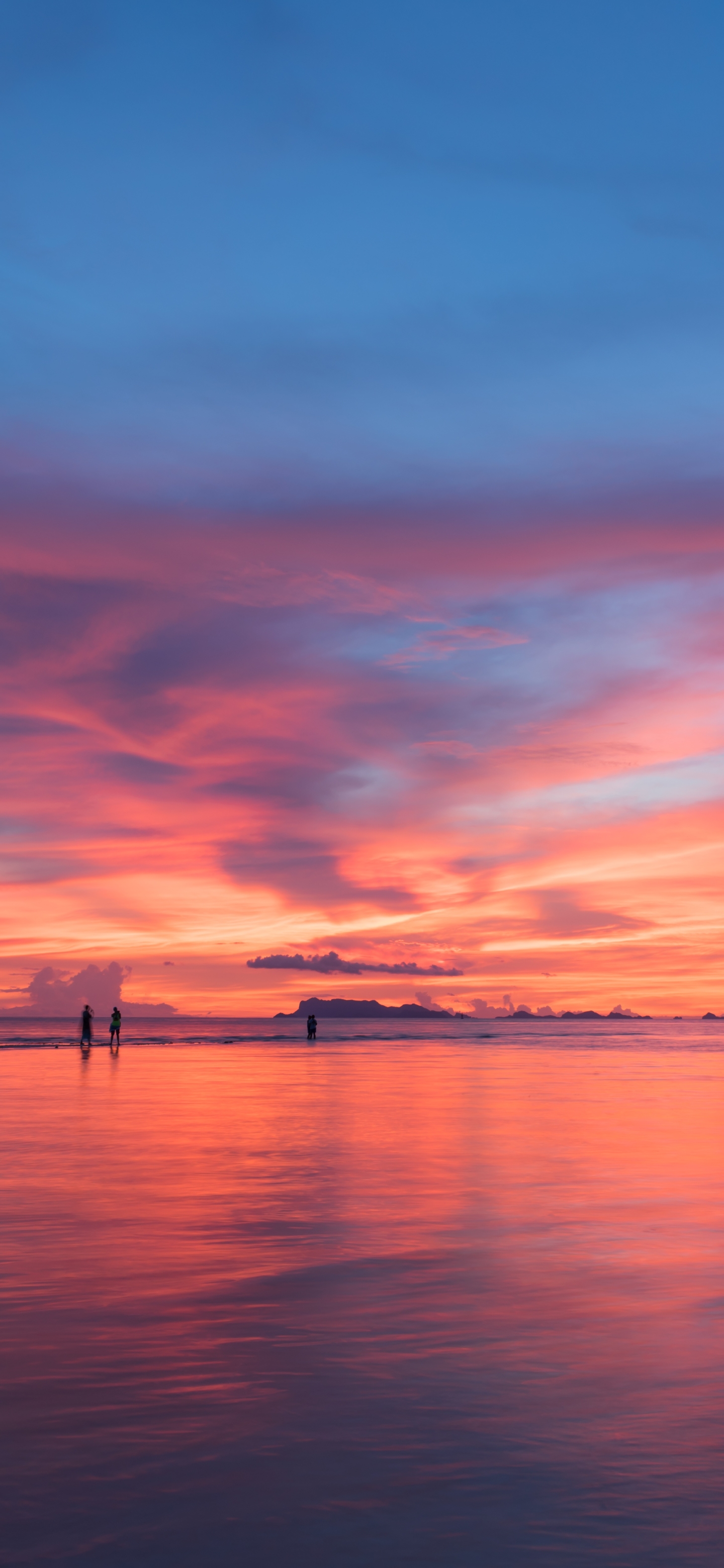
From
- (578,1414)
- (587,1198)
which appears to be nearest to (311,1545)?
(578,1414)

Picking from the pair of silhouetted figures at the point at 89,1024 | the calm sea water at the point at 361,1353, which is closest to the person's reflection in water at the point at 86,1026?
the pair of silhouetted figures at the point at 89,1024

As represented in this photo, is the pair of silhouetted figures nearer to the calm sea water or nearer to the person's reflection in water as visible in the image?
the person's reflection in water

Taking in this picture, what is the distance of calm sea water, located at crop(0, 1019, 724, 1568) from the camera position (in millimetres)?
5797

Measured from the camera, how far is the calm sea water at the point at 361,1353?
228 inches

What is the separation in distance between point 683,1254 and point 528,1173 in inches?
221

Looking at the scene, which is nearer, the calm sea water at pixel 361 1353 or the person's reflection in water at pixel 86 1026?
the calm sea water at pixel 361 1353

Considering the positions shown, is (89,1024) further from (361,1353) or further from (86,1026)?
(361,1353)

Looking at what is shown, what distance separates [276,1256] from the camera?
11906 mm

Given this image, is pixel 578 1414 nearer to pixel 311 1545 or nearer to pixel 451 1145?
pixel 311 1545

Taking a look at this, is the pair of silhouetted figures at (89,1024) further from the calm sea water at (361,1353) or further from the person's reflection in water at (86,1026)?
the calm sea water at (361,1353)

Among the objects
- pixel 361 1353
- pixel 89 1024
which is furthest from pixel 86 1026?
pixel 361 1353

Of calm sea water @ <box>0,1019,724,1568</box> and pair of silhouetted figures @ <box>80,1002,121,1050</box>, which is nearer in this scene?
calm sea water @ <box>0,1019,724,1568</box>

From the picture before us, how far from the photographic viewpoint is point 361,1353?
8.63m

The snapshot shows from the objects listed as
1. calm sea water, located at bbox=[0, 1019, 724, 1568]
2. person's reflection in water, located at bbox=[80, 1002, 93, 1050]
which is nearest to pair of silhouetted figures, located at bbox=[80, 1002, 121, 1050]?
person's reflection in water, located at bbox=[80, 1002, 93, 1050]
